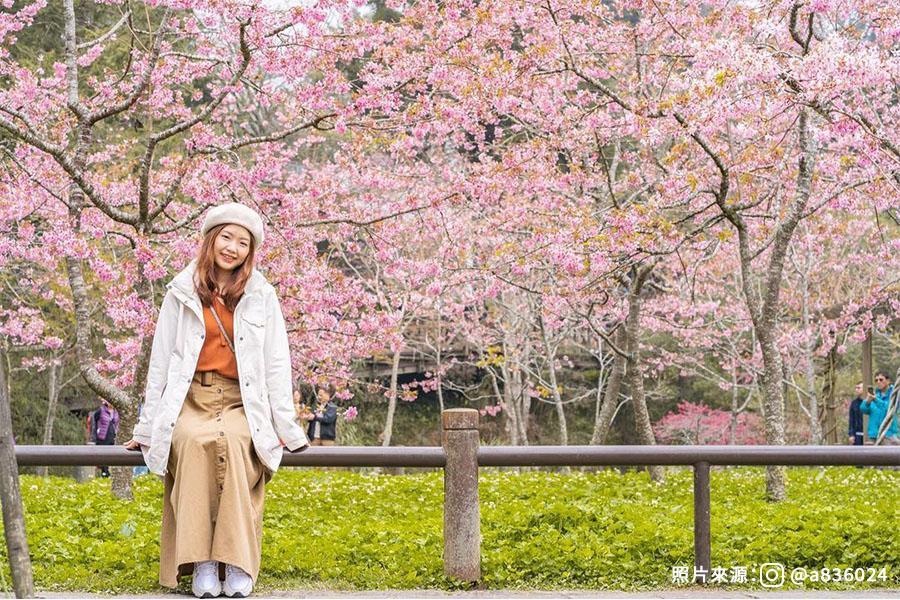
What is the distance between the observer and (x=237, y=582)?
202 inches

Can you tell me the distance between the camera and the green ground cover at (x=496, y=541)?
6289 millimetres

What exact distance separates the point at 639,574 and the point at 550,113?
24.8 ft

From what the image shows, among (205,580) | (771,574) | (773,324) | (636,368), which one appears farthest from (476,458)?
(636,368)

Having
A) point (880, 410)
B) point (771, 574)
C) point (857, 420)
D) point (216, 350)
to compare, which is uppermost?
point (216, 350)

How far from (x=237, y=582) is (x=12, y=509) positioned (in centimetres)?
191

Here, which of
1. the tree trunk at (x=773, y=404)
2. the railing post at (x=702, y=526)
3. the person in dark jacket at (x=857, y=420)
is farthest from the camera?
the person in dark jacket at (x=857, y=420)

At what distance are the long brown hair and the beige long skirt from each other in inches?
14.4

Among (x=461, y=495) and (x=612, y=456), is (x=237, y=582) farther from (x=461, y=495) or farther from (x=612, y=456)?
(x=612, y=456)

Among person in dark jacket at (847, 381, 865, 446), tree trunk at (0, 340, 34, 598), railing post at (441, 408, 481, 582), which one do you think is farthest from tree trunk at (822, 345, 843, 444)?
tree trunk at (0, 340, 34, 598)

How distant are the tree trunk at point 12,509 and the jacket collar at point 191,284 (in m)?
1.69

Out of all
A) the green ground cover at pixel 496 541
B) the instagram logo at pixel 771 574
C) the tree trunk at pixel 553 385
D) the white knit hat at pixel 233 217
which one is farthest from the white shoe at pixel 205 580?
the tree trunk at pixel 553 385

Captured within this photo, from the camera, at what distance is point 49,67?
20.5 metres

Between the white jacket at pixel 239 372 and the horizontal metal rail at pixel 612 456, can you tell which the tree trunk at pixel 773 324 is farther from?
the white jacket at pixel 239 372

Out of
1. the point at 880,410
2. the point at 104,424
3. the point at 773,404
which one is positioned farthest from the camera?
the point at 104,424
